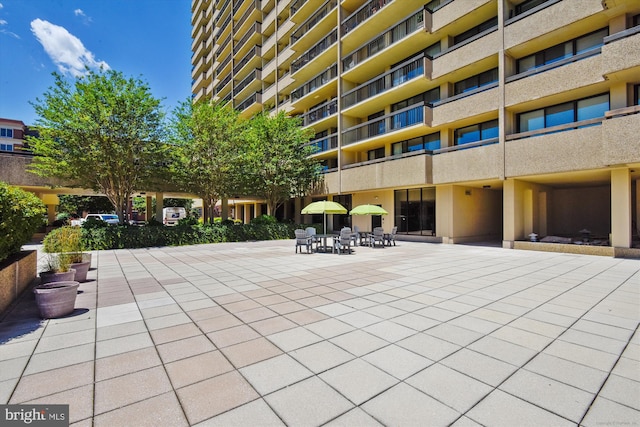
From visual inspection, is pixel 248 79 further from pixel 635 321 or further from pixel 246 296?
pixel 635 321

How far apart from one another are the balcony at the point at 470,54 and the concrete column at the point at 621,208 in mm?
8254

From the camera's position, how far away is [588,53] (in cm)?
1318

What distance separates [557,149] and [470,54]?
715 centimetres

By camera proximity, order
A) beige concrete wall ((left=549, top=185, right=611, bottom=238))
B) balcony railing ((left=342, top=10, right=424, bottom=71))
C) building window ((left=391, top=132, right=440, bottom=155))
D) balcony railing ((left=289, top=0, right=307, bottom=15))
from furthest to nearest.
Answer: balcony railing ((left=289, top=0, right=307, bottom=15)) < beige concrete wall ((left=549, top=185, right=611, bottom=238)) < building window ((left=391, top=132, right=440, bottom=155)) < balcony railing ((left=342, top=10, right=424, bottom=71))

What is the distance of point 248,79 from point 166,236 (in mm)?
27575

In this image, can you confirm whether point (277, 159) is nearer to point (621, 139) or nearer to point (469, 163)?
point (469, 163)

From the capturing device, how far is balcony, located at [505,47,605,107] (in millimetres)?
12977

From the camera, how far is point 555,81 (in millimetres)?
13961

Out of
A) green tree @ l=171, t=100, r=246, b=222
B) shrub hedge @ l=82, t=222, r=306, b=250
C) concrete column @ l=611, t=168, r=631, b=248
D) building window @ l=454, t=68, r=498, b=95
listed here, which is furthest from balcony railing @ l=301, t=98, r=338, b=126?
concrete column @ l=611, t=168, r=631, b=248

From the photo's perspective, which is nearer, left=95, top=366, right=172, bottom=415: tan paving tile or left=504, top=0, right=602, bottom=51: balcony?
left=95, top=366, right=172, bottom=415: tan paving tile

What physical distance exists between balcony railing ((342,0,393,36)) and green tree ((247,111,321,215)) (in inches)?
336

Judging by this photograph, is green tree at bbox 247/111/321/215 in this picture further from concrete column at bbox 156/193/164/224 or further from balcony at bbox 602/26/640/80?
balcony at bbox 602/26/640/80

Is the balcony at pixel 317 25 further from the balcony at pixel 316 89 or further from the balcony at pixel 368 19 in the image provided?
the balcony at pixel 316 89

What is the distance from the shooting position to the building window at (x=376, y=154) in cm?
2408
